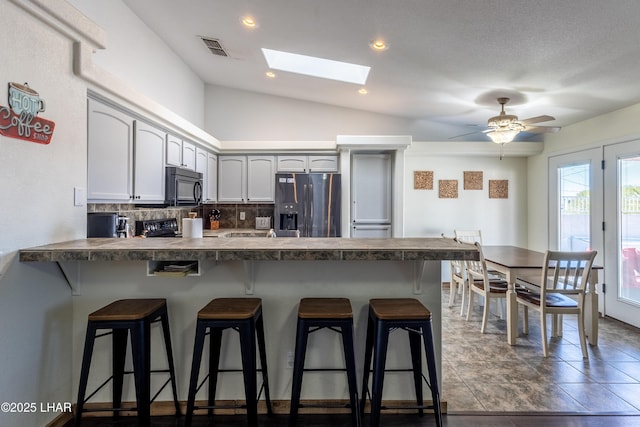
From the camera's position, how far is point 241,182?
482 centimetres

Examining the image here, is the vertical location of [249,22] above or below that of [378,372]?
above

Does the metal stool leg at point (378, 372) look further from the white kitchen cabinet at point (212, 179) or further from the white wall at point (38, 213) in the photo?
the white kitchen cabinet at point (212, 179)

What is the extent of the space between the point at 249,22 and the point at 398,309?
2811 millimetres

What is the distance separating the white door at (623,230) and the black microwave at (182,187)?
5.01 m

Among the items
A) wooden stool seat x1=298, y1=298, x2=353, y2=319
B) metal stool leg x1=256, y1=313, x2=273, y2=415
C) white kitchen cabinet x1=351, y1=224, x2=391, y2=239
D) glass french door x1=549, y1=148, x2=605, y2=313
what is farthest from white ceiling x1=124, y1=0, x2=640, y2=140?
metal stool leg x1=256, y1=313, x2=273, y2=415

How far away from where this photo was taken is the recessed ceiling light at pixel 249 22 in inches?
112

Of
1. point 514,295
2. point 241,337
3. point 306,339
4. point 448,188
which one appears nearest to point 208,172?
point 241,337

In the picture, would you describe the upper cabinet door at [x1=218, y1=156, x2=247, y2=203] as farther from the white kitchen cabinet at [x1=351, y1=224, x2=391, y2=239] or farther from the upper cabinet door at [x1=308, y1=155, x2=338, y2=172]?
the white kitchen cabinet at [x1=351, y1=224, x2=391, y2=239]

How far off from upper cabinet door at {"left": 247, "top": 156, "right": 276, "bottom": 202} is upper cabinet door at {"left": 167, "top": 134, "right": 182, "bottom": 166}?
52.2 inches

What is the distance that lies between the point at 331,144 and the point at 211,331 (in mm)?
3318

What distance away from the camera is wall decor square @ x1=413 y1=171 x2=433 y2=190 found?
5211 mm

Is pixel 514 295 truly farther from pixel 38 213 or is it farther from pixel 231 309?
pixel 38 213

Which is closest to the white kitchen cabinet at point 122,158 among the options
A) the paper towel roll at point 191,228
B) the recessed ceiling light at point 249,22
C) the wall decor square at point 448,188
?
the paper towel roll at point 191,228

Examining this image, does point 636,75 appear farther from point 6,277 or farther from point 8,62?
point 6,277
